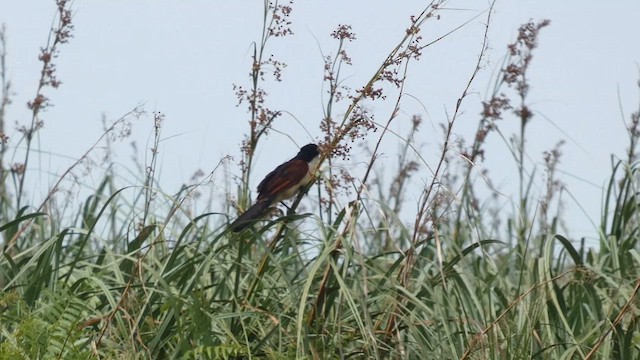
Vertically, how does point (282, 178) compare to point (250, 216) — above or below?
above

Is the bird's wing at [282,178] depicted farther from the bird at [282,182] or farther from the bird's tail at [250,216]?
the bird's tail at [250,216]

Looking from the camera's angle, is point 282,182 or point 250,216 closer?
point 250,216

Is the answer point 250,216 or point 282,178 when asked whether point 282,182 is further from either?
point 250,216

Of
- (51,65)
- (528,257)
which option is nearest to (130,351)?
(51,65)

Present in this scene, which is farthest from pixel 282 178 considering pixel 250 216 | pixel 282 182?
pixel 250 216

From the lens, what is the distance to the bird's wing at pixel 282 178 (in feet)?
15.6

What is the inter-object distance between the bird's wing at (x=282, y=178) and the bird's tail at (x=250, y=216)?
0.37 feet

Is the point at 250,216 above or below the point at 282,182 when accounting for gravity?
below

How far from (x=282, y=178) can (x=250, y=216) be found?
0.60 m

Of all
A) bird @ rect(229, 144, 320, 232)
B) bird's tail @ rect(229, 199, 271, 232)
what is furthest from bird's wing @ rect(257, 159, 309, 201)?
bird's tail @ rect(229, 199, 271, 232)

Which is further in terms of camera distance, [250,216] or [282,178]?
[282,178]

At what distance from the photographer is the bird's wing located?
475cm

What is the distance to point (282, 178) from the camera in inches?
191

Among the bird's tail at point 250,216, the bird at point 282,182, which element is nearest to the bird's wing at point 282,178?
the bird at point 282,182
